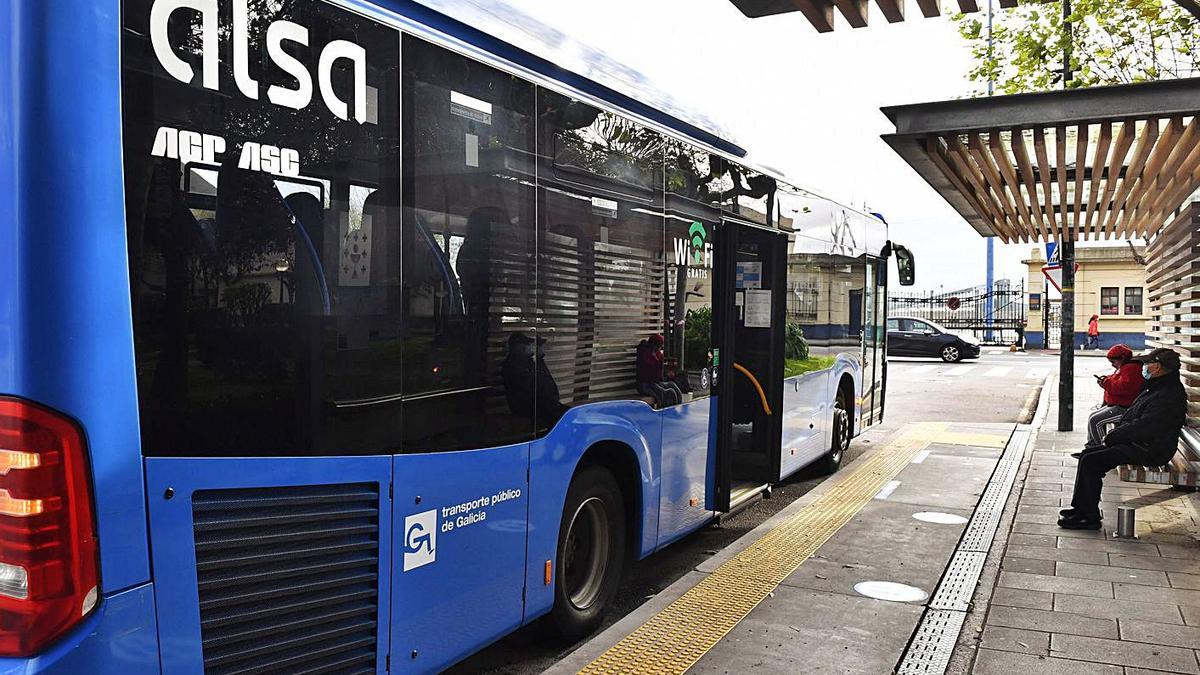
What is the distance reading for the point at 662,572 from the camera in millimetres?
6363

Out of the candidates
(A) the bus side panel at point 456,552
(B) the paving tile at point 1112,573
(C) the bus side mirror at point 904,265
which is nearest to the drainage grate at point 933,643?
(B) the paving tile at point 1112,573

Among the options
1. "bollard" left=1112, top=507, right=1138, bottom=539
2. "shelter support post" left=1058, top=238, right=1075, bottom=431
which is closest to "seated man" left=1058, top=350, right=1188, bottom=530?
"bollard" left=1112, top=507, right=1138, bottom=539

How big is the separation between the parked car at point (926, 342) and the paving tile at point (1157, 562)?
26261mm

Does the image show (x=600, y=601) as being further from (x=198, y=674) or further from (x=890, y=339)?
(x=890, y=339)

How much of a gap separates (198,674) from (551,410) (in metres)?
1.98

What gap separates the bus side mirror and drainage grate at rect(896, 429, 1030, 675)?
345 centimetres

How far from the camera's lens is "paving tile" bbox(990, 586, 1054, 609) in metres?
5.44

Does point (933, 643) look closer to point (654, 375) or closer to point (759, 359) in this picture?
point (654, 375)

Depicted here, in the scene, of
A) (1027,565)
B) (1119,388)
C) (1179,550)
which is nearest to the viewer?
(1027,565)

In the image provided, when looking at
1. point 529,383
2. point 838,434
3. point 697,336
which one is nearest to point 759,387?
point 697,336

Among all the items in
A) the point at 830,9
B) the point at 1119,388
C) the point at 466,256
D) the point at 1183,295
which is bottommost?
the point at 1119,388

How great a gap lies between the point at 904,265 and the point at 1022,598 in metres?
6.96

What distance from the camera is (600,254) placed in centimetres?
475

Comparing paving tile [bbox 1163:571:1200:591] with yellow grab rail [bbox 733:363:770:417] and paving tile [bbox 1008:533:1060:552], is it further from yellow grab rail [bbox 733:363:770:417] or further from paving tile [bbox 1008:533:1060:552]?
yellow grab rail [bbox 733:363:770:417]
